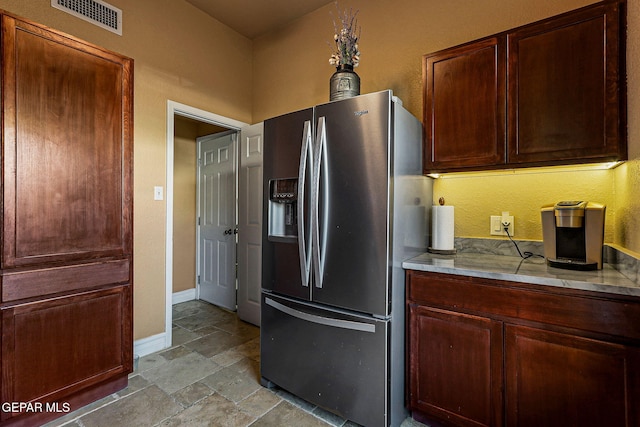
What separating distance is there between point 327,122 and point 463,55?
0.92m

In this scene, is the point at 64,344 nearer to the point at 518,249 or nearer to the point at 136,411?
the point at 136,411

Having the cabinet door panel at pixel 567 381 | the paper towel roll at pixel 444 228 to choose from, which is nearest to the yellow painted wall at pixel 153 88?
the paper towel roll at pixel 444 228

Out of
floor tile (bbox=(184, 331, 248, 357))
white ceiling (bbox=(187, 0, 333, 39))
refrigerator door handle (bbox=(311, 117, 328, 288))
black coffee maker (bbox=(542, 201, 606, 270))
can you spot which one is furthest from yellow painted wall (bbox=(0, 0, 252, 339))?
black coffee maker (bbox=(542, 201, 606, 270))

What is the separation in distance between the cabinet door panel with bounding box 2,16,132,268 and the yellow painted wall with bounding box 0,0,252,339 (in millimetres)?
578

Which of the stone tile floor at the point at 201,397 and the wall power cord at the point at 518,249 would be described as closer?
the stone tile floor at the point at 201,397

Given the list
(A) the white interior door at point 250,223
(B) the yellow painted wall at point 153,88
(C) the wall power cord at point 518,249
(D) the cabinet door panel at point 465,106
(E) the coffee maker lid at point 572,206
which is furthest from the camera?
(A) the white interior door at point 250,223

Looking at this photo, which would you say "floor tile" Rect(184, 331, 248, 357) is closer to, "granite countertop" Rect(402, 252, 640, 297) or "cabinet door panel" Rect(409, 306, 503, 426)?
"cabinet door panel" Rect(409, 306, 503, 426)

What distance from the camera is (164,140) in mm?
2664

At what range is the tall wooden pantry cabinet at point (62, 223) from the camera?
1.54m

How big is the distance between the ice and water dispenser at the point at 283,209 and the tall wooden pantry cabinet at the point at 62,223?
951 millimetres

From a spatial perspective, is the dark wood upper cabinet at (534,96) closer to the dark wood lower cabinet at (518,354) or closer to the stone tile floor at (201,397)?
the dark wood lower cabinet at (518,354)

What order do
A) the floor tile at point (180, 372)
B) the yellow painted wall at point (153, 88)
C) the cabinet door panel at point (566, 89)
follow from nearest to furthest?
the cabinet door panel at point (566, 89)
the floor tile at point (180, 372)
the yellow painted wall at point (153, 88)

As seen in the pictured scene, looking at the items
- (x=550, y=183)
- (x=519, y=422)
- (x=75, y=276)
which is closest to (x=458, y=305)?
(x=519, y=422)

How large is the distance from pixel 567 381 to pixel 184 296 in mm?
3889
